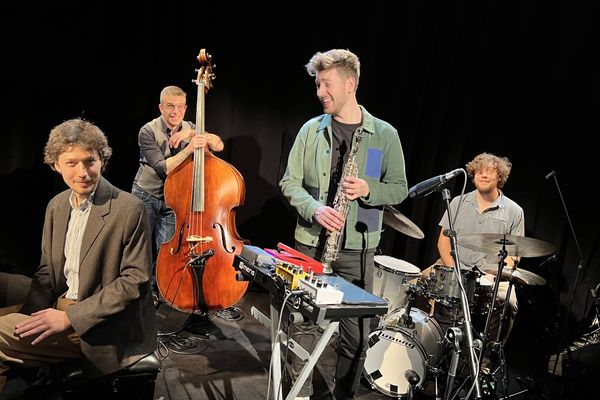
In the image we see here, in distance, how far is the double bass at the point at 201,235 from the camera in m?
3.27

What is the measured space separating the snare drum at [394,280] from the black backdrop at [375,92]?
1.51 metres

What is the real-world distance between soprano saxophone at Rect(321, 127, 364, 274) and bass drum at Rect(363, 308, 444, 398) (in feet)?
3.66

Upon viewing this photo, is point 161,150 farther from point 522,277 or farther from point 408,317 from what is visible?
point 522,277

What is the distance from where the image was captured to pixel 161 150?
397 cm

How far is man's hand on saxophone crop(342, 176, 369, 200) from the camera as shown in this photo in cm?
230

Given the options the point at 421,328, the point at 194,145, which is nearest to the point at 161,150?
the point at 194,145

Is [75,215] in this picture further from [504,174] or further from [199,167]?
[504,174]

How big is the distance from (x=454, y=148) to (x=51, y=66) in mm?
4011

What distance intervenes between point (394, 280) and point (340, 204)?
1.47m

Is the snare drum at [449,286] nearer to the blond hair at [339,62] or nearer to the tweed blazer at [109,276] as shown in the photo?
the blond hair at [339,62]

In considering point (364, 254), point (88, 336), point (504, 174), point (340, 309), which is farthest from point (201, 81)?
point (504, 174)

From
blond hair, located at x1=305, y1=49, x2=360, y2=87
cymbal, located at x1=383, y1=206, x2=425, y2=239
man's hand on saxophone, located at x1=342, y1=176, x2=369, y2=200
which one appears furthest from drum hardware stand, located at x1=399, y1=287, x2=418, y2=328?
blond hair, located at x1=305, y1=49, x2=360, y2=87

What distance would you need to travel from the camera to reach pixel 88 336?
2.00 m

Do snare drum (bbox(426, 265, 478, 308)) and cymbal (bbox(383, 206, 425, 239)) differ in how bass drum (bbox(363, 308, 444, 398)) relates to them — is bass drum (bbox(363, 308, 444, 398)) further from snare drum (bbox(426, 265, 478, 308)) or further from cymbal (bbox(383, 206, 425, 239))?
cymbal (bbox(383, 206, 425, 239))
